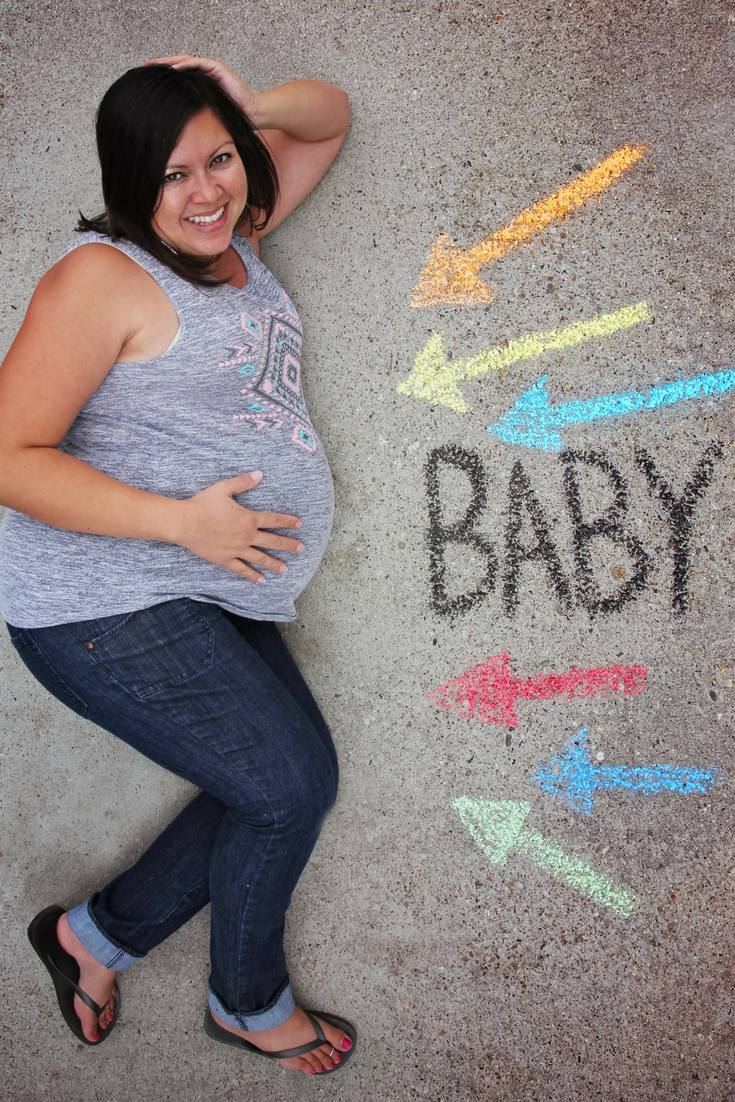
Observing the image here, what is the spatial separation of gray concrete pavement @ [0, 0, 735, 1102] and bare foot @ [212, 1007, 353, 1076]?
0.08 meters

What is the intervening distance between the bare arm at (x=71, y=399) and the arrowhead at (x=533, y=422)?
0.92m

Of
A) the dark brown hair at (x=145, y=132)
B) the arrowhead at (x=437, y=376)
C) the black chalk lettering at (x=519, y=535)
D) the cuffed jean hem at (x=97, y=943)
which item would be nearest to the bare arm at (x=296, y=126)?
the dark brown hair at (x=145, y=132)

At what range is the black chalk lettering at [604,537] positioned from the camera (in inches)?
69.3

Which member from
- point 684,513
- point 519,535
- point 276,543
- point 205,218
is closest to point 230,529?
point 276,543

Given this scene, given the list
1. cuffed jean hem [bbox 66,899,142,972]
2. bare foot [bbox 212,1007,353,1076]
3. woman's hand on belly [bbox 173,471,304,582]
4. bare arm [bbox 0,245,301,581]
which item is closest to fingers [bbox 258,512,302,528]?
woman's hand on belly [bbox 173,471,304,582]

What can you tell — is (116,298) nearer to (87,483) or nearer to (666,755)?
(87,483)

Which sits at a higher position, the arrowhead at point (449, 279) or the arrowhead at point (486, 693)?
the arrowhead at point (449, 279)

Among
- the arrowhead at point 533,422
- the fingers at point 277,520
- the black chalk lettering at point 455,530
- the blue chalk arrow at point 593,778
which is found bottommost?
the blue chalk arrow at point 593,778

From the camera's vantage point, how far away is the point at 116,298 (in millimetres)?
1166

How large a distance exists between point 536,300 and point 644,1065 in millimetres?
2141

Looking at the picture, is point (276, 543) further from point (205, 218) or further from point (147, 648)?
point (205, 218)

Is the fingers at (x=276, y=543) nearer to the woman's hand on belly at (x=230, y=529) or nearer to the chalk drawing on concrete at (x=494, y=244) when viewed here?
the woman's hand on belly at (x=230, y=529)

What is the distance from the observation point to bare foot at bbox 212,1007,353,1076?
166 centimetres

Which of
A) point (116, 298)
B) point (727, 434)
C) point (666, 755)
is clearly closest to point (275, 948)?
point (666, 755)
